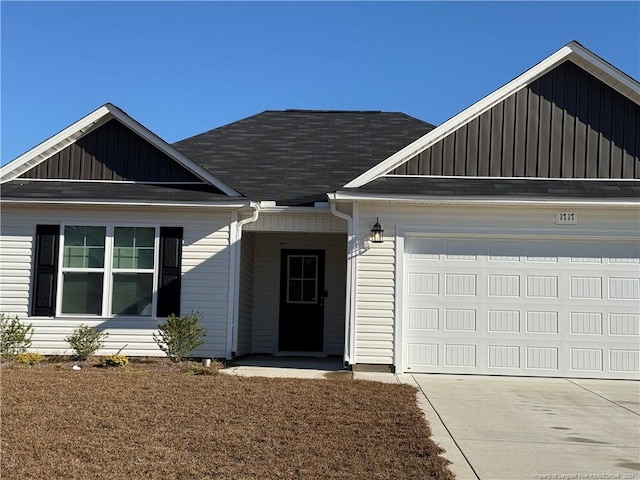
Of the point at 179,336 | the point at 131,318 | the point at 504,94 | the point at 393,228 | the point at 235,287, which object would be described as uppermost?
the point at 504,94

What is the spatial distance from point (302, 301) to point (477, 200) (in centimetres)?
481

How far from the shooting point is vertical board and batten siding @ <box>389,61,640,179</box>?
11.1 metres

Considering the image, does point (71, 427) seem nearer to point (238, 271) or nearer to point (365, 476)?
point (365, 476)

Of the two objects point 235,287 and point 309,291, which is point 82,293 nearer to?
point 235,287

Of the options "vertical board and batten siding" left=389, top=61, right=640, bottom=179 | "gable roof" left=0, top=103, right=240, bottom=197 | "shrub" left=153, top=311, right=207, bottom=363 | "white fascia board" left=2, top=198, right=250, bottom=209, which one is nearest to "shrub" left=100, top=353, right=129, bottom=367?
"shrub" left=153, top=311, right=207, bottom=363

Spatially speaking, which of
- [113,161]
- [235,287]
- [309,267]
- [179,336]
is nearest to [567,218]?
[309,267]

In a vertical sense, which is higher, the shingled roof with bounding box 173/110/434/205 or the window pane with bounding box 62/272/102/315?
the shingled roof with bounding box 173/110/434/205

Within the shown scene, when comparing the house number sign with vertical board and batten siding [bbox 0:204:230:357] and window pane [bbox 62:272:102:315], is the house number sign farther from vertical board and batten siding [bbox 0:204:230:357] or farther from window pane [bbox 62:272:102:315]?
window pane [bbox 62:272:102:315]

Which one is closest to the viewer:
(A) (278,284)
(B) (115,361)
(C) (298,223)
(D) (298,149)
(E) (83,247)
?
(B) (115,361)

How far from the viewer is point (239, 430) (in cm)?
636

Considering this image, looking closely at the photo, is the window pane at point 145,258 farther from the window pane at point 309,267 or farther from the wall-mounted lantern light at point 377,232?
the wall-mounted lantern light at point 377,232

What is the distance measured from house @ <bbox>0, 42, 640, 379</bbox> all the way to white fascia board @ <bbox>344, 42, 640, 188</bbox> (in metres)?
0.03

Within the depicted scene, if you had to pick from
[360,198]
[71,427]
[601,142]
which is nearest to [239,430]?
[71,427]

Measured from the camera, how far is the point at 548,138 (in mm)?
11195
